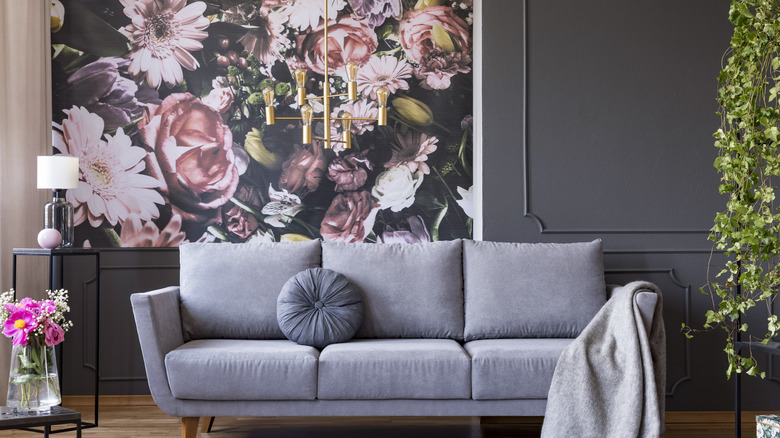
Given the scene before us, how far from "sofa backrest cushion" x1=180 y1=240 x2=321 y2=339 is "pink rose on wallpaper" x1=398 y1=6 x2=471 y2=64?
1403 millimetres

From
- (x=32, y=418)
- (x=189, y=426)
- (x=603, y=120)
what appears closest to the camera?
(x=32, y=418)

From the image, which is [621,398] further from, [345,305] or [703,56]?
[703,56]

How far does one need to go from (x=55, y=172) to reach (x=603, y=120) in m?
2.86

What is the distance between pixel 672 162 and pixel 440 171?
1274mm

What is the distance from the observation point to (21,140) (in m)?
3.73

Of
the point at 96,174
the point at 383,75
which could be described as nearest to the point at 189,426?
the point at 96,174

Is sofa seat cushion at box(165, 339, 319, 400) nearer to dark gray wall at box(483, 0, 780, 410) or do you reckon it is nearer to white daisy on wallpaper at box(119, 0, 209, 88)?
dark gray wall at box(483, 0, 780, 410)

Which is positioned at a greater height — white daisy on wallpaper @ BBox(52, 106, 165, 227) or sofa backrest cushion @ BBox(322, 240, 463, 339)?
Result: white daisy on wallpaper @ BBox(52, 106, 165, 227)

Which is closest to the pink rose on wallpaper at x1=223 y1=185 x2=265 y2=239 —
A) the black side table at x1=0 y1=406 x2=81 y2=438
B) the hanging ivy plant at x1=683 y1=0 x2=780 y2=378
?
the black side table at x1=0 y1=406 x2=81 y2=438

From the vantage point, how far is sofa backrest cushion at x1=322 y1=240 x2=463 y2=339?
3.43 meters

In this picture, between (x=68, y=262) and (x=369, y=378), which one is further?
(x=68, y=262)

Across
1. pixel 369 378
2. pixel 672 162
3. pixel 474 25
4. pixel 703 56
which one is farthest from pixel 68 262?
pixel 703 56

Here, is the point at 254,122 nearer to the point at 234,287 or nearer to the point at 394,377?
the point at 234,287

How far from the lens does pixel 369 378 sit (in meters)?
2.99
